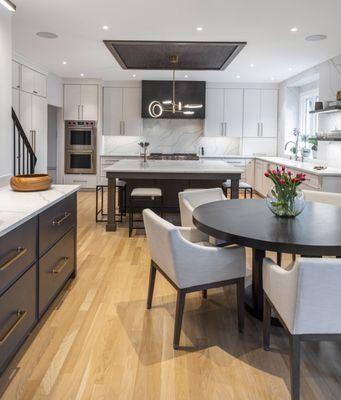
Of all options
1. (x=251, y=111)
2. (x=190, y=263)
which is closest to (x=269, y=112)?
(x=251, y=111)

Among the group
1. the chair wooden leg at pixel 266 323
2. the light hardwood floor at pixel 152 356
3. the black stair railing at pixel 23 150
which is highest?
the black stair railing at pixel 23 150

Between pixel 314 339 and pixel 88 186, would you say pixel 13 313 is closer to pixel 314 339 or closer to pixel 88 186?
pixel 314 339

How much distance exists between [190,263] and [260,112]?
7.61 m

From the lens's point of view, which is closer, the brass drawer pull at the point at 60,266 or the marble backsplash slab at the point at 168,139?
the brass drawer pull at the point at 60,266

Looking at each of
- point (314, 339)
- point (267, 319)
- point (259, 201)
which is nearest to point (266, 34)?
point (259, 201)

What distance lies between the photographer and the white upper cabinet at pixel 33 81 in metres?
6.88

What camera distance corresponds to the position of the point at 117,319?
279cm

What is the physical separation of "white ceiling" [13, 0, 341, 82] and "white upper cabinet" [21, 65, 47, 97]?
0.28 metres

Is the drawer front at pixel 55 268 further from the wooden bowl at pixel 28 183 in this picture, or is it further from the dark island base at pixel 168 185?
the dark island base at pixel 168 185

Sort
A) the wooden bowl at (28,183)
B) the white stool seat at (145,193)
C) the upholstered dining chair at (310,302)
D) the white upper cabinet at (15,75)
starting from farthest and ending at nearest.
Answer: the white upper cabinet at (15,75) → the white stool seat at (145,193) → the wooden bowl at (28,183) → the upholstered dining chair at (310,302)

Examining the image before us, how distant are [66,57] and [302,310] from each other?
20.3 ft

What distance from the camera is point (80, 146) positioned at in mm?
9102

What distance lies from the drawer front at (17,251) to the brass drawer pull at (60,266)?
0.46m

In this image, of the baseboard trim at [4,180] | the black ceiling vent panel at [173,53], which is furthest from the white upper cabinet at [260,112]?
the baseboard trim at [4,180]
